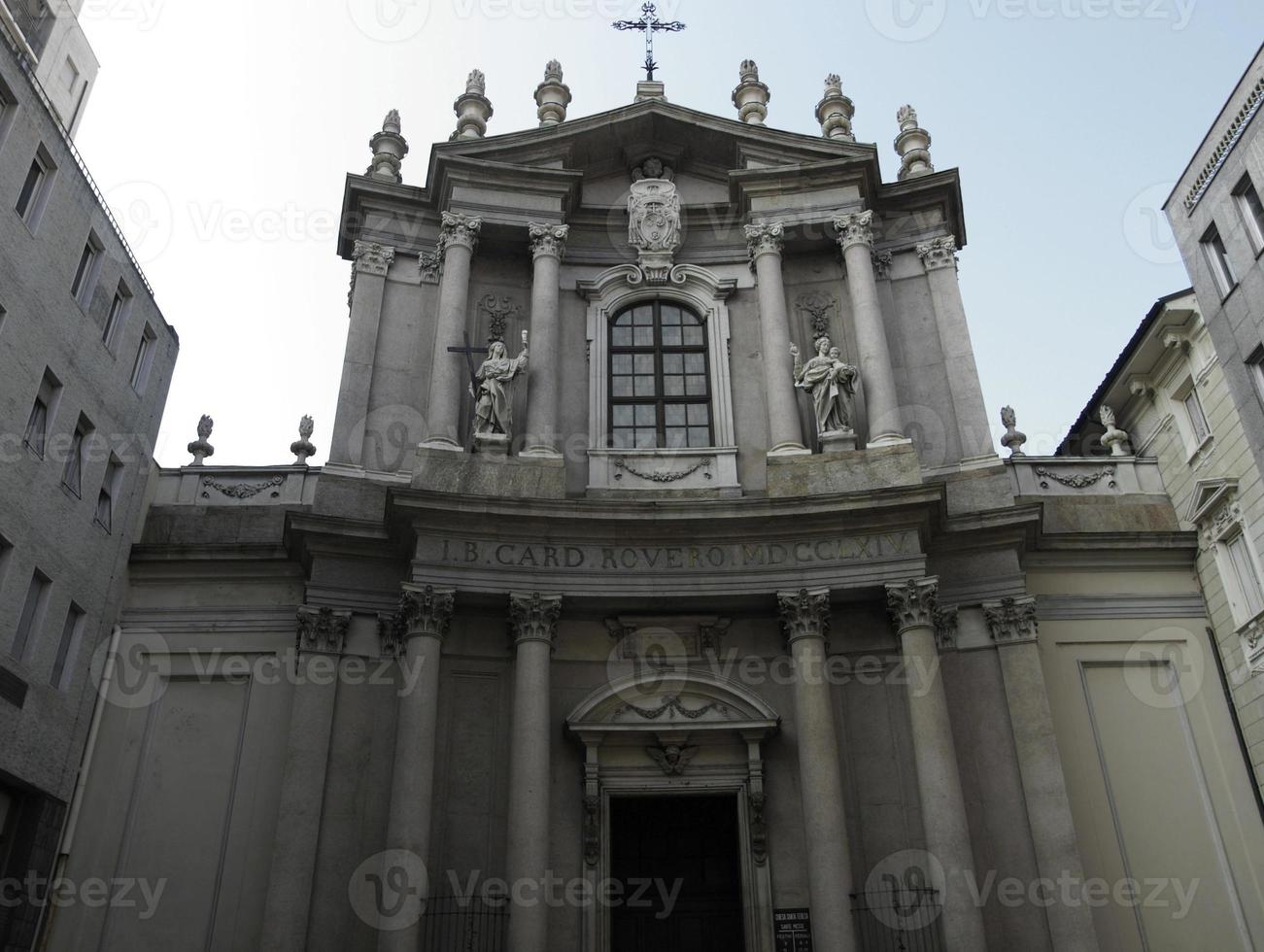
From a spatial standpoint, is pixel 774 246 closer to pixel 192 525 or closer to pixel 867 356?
Result: pixel 867 356

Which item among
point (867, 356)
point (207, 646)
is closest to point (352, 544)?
point (207, 646)

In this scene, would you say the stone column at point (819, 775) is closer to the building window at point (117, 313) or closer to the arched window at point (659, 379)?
the arched window at point (659, 379)

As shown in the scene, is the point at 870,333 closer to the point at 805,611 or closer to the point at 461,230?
the point at 805,611

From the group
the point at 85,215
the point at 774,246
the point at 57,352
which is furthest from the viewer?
the point at 774,246

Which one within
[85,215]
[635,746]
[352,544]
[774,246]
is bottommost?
[635,746]

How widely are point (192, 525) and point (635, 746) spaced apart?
8617 millimetres

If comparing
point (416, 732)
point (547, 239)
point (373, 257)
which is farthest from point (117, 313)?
point (416, 732)

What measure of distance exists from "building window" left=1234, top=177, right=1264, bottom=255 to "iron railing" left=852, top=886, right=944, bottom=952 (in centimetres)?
1129

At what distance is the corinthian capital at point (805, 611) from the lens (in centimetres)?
1681

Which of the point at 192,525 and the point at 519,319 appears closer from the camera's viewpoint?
the point at 192,525

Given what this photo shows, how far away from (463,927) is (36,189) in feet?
40.8

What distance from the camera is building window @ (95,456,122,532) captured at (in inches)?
712

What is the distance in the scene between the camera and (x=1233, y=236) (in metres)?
18.3

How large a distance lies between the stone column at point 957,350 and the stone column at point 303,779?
10835mm
